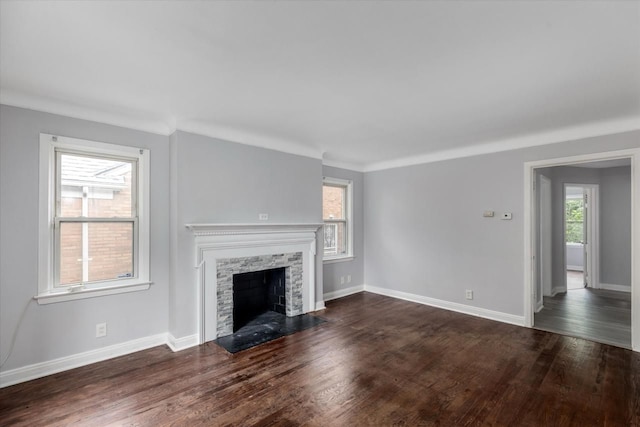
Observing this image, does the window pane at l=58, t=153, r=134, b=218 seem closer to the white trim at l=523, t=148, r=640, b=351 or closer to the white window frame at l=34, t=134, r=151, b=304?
the white window frame at l=34, t=134, r=151, b=304

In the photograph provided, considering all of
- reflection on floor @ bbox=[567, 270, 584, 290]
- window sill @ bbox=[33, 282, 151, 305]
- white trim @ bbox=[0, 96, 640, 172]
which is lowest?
reflection on floor @ bbox=[567, 270, 584, 290]

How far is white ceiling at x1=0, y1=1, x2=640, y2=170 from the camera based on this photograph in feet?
5.30

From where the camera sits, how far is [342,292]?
554 cm

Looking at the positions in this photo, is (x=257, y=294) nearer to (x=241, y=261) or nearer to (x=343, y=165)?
(x=241, y=261)

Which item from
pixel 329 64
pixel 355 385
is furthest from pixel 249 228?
pixel 329 64

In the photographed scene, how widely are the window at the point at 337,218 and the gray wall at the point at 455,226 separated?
44 centimetres

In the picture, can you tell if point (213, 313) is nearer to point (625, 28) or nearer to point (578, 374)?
point (578, 374)

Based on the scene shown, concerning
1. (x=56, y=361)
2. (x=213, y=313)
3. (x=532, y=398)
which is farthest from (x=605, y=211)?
(x=56, y=361)

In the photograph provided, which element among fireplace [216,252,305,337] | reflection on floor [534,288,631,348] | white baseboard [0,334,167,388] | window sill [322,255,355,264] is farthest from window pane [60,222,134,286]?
reflection on floor [534,288,631,348]

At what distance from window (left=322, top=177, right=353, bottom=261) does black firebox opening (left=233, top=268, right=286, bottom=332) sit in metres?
1.10

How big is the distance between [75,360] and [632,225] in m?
5.98

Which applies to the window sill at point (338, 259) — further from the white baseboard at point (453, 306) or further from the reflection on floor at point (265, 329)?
the reflection on floor at point (265, 329)

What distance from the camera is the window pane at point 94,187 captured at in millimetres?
2949

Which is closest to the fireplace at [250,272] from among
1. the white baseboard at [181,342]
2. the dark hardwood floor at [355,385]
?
the white baseboard at [181,342]
